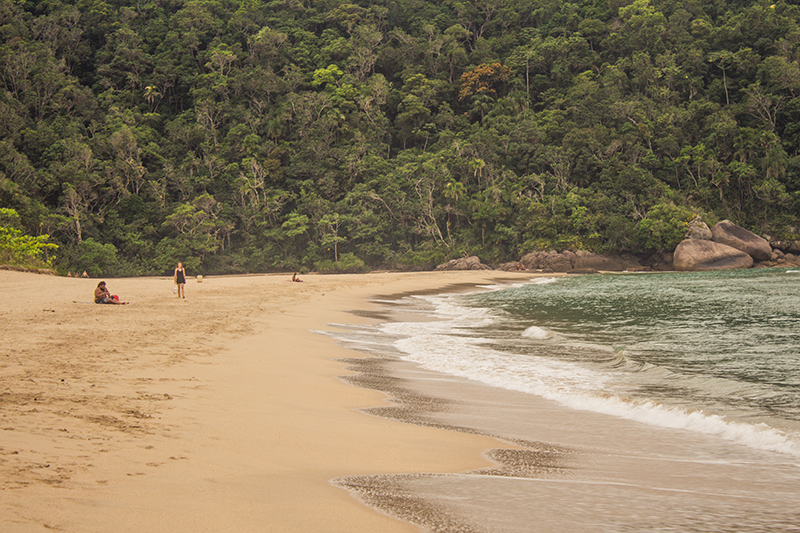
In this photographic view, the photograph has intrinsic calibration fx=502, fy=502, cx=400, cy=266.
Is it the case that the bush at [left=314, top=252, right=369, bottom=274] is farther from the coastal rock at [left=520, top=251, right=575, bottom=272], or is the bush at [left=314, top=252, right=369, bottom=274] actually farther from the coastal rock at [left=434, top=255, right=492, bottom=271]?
the coastal rock at [left=520, top=251, right=575, bottom=272]

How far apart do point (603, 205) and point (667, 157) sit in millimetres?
9396

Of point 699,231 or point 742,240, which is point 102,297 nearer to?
point 699,231

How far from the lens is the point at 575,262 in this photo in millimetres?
46656

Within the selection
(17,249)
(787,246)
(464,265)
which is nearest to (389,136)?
(464,265)

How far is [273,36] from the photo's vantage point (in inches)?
2645

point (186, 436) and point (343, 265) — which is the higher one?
point (343, 265)

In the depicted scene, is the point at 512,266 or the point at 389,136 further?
the point at 389,136

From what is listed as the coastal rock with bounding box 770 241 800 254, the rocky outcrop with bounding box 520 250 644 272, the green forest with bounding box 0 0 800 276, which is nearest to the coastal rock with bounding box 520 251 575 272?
the rocky outcrop with bounding box 520 250 644 272

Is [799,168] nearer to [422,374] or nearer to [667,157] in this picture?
[667,157]

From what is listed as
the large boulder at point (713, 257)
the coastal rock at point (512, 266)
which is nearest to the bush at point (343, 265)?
the coastal rock at point (512, 266)

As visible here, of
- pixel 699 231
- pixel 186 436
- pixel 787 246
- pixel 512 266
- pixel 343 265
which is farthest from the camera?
pixel 343 265

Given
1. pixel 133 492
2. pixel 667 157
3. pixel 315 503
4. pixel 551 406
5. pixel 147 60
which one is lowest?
pixel 551 406

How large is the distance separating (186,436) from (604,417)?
479 cm

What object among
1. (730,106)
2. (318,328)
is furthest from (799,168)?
(318,328)
